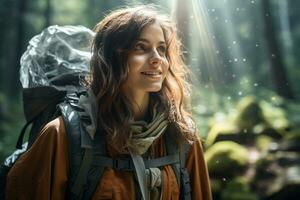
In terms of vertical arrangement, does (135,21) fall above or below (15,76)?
above

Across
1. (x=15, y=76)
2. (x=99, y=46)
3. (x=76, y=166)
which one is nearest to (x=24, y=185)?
(x=76, y=166)

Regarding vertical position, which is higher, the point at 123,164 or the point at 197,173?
the point at 123,164

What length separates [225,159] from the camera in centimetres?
543

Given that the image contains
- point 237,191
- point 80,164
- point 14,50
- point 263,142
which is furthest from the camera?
point 14,50

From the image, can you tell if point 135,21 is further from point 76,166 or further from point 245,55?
point 245,55

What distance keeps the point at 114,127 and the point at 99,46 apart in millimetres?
483

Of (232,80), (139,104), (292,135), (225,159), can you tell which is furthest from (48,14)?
(139,104)

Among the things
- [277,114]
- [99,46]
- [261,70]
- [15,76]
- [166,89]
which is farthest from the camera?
[15,76]

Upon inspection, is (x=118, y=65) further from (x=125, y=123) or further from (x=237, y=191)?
(x=237, y=191)

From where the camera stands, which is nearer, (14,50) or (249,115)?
(249,115)

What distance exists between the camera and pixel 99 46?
6.95ft

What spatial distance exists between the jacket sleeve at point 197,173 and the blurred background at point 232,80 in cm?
98

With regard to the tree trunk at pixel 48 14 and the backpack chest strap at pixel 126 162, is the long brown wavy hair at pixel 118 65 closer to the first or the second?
the backpack chest strap at pixel 126 162

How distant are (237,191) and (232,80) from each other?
515cm
